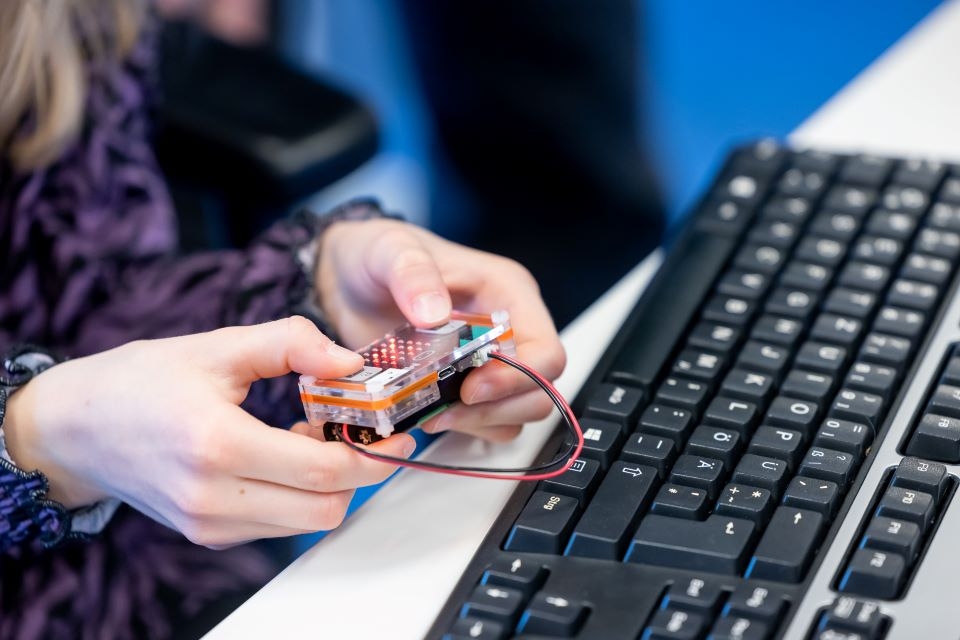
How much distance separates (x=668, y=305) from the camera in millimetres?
530

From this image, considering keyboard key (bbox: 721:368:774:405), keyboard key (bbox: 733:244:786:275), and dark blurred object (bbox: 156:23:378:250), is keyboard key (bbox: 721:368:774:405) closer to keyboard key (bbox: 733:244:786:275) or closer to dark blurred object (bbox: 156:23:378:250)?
keyboard key (bbox: 733:244:786:275)

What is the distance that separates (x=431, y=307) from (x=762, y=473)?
0.15 meters

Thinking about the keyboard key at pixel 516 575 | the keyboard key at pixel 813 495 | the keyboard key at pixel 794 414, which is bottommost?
the keyboard key at pixel 516 575

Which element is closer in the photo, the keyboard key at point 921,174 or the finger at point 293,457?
the finger at point 293,457

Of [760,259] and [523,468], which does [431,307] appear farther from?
[760,259]

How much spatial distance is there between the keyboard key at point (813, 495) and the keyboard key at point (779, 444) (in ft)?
0.04

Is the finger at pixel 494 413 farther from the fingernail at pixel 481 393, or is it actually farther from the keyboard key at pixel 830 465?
the keyboard key at pixel 830 465

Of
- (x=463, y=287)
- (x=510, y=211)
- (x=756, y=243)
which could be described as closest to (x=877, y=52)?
(x=510, y=211)

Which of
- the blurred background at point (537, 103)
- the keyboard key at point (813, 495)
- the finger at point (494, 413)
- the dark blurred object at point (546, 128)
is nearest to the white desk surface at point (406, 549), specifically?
the finger at point (494, 413)

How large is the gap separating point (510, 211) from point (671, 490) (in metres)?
0.95

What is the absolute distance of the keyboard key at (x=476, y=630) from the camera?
1.19 ft

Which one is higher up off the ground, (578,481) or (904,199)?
(904,199)

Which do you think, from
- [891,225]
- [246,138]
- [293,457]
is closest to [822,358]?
[891,225]

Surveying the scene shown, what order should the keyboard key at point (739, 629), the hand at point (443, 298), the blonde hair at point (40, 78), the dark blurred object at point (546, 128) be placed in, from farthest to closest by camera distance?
1. the dark blurred object at point (546, 128)
2. the blonde hair at point (40, 78)
3. the hand at point (443, 298)
4. the keyboard key at point (739, 629)
